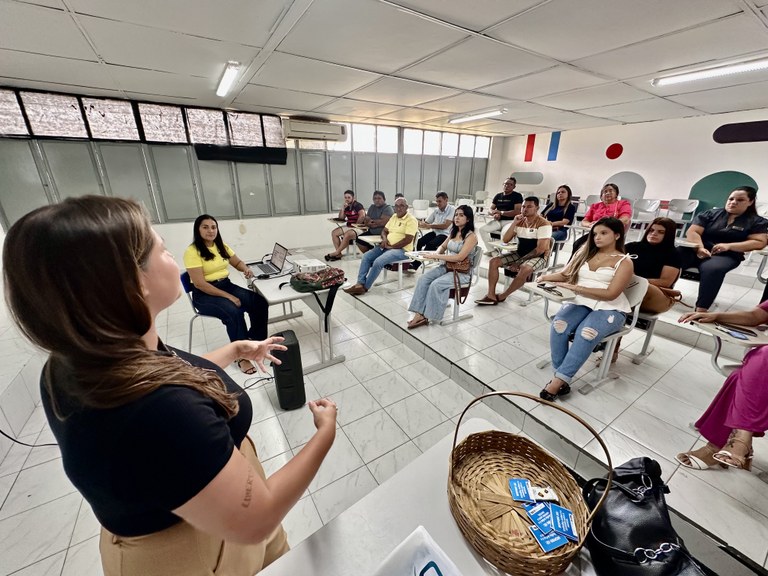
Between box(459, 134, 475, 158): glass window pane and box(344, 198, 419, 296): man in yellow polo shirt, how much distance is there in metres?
5.51

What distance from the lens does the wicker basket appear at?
625 millimetres

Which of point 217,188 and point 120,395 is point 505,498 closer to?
point 120,395

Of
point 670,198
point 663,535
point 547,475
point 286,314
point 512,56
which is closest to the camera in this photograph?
point 663,535

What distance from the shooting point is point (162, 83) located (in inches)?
149

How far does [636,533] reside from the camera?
0.70 meters

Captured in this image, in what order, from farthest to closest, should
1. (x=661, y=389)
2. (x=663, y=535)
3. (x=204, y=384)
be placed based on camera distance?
(x=661, y=389), (x=663, y=535), (x=204, y=384)

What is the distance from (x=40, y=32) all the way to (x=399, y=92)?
3384mm

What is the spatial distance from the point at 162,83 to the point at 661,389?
5.96 meters

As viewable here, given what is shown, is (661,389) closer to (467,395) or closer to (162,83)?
(467,395)

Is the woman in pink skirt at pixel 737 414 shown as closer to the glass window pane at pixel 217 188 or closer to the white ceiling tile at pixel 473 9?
the white ceiling tile at pixel 473 9

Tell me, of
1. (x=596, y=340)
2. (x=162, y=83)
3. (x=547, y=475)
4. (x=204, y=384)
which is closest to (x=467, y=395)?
(x=596, y=340)

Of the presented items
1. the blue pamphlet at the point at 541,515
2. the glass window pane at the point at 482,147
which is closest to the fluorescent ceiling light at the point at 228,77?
the blue pamphlet at the point at 541,515

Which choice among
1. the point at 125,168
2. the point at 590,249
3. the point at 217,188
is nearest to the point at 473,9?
the point at 590,249

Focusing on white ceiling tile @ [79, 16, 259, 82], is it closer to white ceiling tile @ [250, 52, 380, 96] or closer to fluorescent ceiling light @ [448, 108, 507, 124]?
white ceiling tile @ [250, 52, 380, 96]
